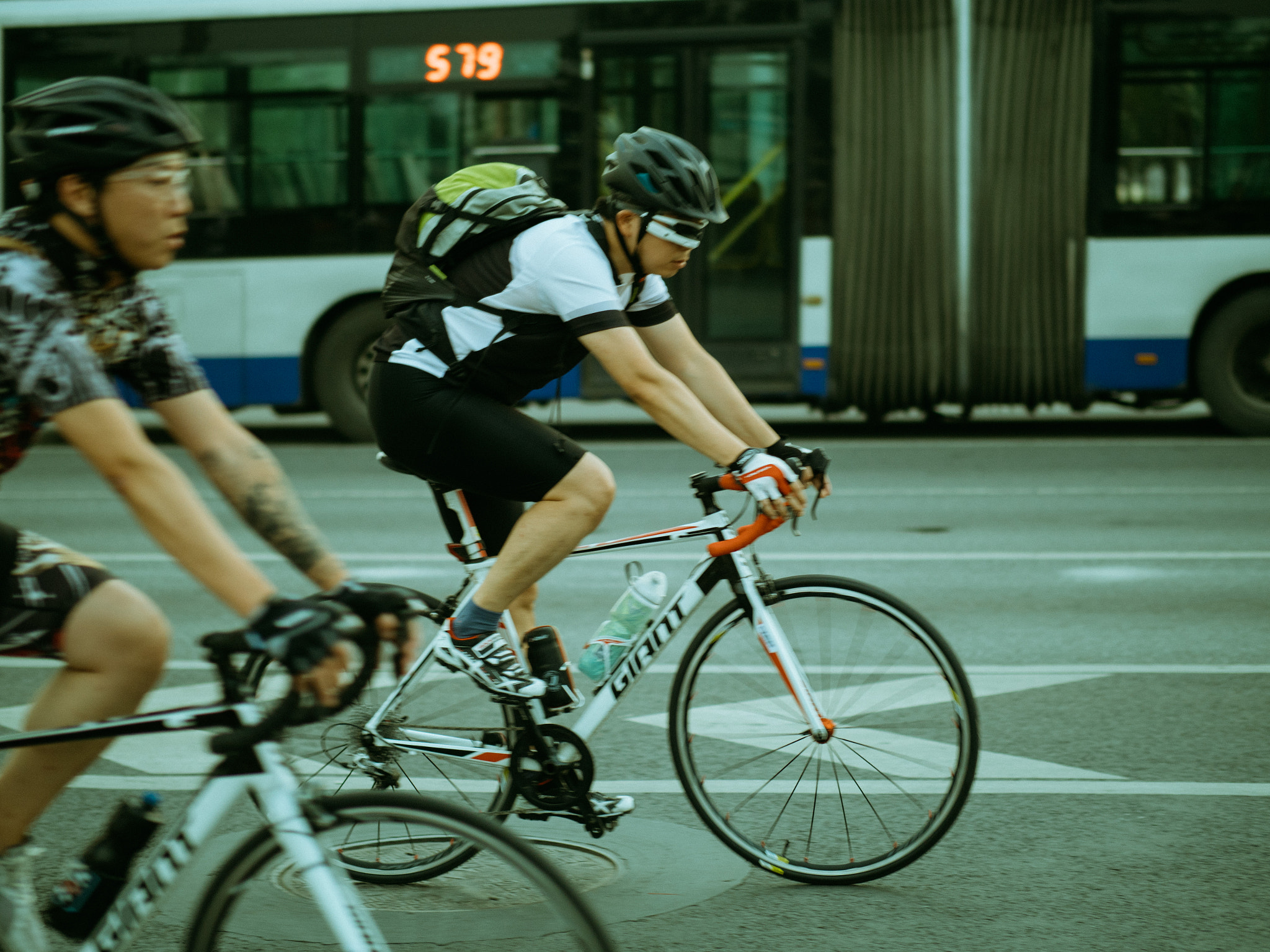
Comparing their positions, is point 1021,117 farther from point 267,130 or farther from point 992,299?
point 267,130

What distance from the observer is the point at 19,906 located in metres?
2.53

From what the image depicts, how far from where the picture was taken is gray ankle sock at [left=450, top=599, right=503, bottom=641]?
3.62 m

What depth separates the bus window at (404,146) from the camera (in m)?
13.2

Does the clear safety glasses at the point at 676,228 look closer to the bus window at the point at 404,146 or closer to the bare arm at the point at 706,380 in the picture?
the bare arm at the point at 706,380

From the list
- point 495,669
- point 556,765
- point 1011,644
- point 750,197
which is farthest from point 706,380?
point 750,197

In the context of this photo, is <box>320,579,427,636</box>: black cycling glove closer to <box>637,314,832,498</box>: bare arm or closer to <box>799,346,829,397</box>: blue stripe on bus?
<box>637,314,832,498</box>: bare arm

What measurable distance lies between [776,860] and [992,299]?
32.4 feet

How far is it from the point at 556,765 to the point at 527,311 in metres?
1.05

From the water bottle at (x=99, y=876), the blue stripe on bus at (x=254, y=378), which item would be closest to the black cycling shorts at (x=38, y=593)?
the water bottle at (x=99, y=876)

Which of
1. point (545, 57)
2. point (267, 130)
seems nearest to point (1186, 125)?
point (545, 57)

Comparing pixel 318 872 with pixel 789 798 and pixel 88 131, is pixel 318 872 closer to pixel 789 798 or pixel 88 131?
pixel 88 131

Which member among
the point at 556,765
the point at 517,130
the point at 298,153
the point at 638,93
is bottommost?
the point at 556,765

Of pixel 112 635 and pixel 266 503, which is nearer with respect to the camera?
pixel 112 635

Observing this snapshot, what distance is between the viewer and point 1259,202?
41.3ft
